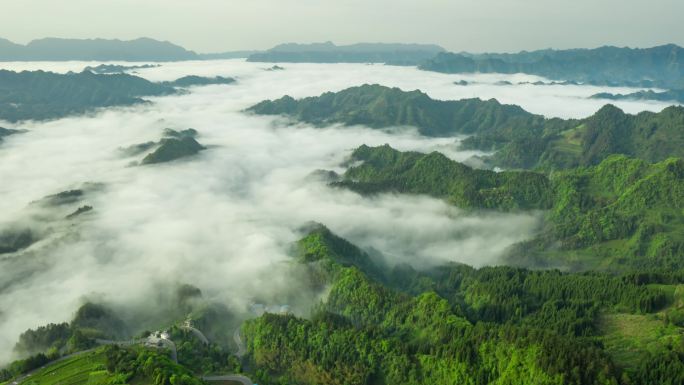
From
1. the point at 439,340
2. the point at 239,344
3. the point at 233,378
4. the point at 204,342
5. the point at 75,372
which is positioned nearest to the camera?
the point at 75,372

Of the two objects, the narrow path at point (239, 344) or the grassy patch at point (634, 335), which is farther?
the narrow path at point (239, 344)

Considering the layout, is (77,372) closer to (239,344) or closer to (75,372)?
(75,372)

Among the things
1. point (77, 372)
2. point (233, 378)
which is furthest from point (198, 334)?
point (77, 372)

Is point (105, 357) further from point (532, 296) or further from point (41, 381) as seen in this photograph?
point (532, 296)

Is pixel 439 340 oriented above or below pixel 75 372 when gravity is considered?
above

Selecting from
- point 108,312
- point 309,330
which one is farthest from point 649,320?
point 108,312

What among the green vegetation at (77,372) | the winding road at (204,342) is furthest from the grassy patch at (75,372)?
the winding road at (204,342)

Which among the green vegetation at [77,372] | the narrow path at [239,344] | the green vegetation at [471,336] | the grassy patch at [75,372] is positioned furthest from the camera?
the narrow path at [239,344]

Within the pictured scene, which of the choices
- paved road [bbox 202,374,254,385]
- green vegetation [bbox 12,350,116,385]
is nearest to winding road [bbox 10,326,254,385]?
paved road [bbox 202,374,254,385]

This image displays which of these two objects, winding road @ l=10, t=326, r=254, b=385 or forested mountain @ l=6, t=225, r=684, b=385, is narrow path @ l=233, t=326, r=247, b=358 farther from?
forested mountain @ l=6, t=225, r=684, b=385

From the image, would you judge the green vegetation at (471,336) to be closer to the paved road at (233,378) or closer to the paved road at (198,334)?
the paved road at (233,378)

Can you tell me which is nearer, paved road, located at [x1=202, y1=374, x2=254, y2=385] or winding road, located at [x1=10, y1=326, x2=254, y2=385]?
paved road, located at [x1=202, y1=374, x2=254, y2=385]
